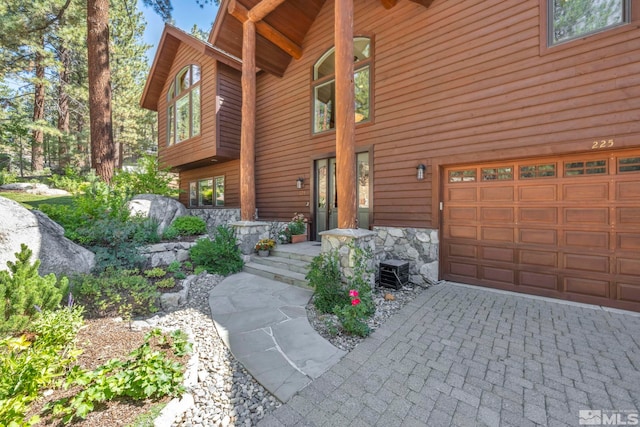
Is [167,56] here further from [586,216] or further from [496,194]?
[586,216]

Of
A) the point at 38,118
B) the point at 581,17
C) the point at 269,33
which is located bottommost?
the point at 581,17

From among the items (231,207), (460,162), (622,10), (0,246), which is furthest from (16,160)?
(622,10)

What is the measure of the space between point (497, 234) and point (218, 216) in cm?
856

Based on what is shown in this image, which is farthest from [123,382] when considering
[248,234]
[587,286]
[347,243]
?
[587,286]

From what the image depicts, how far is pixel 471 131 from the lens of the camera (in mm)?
4539

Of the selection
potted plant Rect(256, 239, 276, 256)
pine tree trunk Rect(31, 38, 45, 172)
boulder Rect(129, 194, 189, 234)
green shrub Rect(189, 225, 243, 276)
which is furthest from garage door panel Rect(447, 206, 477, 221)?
pine tree trunk Rect(31, 38, 45, 172)

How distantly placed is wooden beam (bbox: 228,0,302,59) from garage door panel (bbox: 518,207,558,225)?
6680 millimetres

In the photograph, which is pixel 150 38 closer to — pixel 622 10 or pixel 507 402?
pixel 622 10

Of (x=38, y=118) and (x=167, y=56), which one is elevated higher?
(x=167, y=56)

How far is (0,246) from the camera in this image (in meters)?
A: 3.11

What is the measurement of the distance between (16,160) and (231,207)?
20.5m

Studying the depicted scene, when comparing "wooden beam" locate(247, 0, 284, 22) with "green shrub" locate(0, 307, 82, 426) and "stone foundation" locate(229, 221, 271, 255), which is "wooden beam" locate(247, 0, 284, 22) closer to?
"stone foundation" locate(229, 221, 271, 255)

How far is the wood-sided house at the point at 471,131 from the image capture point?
361 cm

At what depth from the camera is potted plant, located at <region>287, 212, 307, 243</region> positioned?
6.64 m
